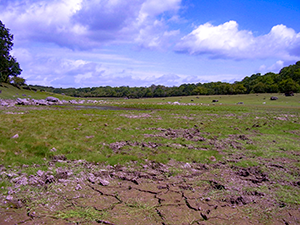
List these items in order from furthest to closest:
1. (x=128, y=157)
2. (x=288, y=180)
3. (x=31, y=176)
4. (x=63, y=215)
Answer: (x=128, y=157)
(x=288, y=180)
(x=31, y=176)
(x=63, y=215)

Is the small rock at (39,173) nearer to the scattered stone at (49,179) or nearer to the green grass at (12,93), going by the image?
the scattered stone at (49,179)

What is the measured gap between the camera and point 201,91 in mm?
151375

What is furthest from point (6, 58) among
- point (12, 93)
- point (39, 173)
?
point (39, 173)

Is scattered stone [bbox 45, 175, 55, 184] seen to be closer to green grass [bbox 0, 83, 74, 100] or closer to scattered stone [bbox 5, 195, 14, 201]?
scattered stone [bbox 5, 195, 14, 201]

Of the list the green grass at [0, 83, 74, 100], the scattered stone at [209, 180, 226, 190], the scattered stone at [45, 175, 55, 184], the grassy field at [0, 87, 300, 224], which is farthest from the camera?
the green grass at [0, 83, 74, 100]

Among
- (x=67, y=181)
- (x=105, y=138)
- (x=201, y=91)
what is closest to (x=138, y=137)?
(x=105, y=138)

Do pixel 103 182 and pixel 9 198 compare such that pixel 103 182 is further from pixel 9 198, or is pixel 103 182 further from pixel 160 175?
pixel 9 198

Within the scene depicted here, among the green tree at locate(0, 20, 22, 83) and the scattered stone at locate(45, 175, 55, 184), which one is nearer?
the scattered stone at locate(45, 175, 55, 184)

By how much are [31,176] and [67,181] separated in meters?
1.34

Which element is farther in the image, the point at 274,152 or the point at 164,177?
the point at 274,152

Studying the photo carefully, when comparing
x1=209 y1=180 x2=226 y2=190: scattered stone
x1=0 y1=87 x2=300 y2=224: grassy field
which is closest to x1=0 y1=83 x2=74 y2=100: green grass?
x1=0 y1=87 x2=300 y2=224: grassy field

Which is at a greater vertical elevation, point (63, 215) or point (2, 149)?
point (2, 149)

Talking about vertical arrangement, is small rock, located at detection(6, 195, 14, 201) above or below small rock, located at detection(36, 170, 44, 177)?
below

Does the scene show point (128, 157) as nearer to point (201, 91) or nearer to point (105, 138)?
point (105, 138)
